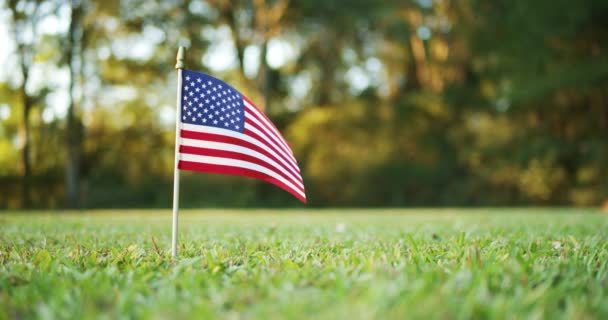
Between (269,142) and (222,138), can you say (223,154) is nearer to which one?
(222,138)

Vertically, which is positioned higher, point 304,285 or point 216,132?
point 216,132

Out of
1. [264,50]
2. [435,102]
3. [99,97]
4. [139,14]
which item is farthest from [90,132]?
[435,102]

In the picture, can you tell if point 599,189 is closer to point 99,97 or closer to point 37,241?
point 37,241

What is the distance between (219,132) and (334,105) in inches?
636

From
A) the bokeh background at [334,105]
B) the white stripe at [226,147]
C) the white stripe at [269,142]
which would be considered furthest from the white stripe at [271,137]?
the bokeh background at [334,105]

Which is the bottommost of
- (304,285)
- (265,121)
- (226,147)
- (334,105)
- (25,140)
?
(304,285)

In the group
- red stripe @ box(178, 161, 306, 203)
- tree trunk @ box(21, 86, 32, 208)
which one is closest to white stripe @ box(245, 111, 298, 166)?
red stripe @ box(178, 161, 306, 203)

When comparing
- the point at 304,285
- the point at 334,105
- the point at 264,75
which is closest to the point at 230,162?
the point at 304,285

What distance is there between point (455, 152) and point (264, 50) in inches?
342

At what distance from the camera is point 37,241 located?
3.55 metres

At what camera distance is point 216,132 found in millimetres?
2701

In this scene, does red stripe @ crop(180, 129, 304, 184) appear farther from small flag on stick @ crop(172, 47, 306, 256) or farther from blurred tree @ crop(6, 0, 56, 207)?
blurred tree @ crop(6, 0, 56, 207)

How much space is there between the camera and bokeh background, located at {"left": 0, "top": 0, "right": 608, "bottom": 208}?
571 inches

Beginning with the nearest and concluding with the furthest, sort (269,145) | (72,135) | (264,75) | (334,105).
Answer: (269,145), (72,135), (264,75), (334,105)
